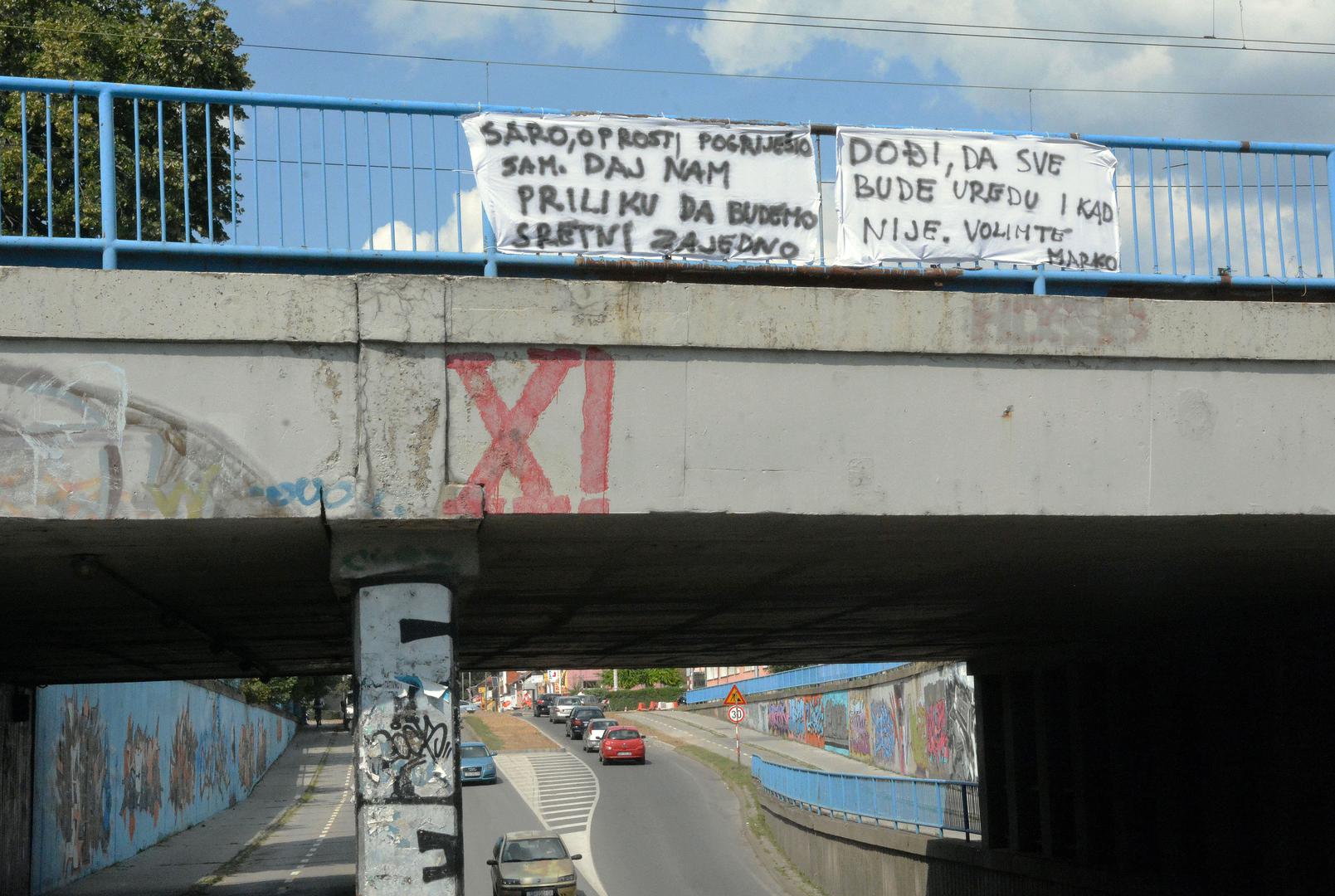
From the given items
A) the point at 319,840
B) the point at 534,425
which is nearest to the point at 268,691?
the point at 319,840

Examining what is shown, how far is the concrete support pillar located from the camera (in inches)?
287

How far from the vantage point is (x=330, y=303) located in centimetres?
743

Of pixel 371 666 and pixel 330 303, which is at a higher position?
pixel 330 303

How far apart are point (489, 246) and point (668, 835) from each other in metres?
27.1

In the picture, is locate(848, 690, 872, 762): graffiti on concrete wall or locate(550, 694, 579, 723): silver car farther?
locate(550, 694, 579, 723): silver car

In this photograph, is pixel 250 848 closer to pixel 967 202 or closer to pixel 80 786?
pixel 80 786

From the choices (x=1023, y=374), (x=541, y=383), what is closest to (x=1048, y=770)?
(x=1023, y=374)

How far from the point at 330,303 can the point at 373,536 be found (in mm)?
1334

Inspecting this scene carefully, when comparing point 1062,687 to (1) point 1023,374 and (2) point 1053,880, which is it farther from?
(1) point 1023,374

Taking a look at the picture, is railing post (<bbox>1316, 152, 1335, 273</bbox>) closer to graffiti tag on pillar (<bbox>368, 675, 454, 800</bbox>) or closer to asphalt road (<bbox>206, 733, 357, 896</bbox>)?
graffiti tag on pillar (<bbox>368, 675, 454, 800</bbox>)

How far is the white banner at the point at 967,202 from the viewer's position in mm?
8773

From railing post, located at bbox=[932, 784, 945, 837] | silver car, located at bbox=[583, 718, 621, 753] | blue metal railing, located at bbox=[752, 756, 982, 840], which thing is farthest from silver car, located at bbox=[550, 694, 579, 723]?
railing post, located at bbox=[932, 784, 945, 837]

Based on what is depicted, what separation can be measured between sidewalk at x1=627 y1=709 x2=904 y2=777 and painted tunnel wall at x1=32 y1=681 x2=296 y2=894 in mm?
17867

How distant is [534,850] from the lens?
2314cm
